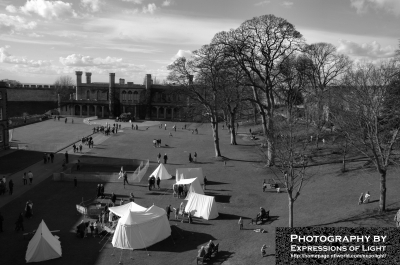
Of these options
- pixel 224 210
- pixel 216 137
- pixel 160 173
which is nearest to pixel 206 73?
pixel 216 137

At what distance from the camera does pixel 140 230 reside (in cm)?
1823

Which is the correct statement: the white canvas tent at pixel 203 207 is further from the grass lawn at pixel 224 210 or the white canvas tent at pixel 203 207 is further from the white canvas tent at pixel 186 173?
the white canvas tent at pixel 186 173

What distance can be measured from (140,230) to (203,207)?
5.03 m

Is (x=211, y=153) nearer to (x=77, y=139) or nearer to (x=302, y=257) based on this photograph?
(x=77, y=139)

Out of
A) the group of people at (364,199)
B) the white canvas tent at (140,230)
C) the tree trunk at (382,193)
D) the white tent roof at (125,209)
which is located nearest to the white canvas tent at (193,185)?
the white tent roof at (125,209)

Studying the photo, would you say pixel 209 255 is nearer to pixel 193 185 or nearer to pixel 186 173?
pixel 193 185

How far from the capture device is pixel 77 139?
166 feet

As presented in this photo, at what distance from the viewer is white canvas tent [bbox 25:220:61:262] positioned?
16.5 metres

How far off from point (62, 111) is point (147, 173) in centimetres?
6237

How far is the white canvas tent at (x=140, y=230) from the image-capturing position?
18.0m

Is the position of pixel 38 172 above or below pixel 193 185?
below

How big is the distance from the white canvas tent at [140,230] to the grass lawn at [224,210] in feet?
1.20

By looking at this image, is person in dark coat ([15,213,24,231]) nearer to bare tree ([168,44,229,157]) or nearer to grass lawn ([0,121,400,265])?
grass lawn ([0,121,400,265])

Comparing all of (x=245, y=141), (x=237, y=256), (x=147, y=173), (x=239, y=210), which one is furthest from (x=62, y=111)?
(x=237, y=256)
